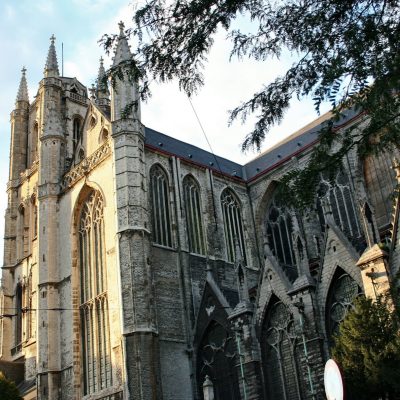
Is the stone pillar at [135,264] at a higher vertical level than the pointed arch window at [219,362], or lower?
higher

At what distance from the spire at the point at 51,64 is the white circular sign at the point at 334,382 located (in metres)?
30.5

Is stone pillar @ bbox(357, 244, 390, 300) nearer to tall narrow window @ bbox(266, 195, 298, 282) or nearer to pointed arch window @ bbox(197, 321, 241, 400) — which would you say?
pointed arch window @ bbox(197, 321, 241, 400)

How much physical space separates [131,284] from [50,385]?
23.4 ft

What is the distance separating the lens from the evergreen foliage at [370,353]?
15.7 meters

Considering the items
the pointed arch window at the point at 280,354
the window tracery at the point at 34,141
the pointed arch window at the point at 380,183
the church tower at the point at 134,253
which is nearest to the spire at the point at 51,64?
the window tracery at the point at 34,141

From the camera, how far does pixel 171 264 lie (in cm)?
2655

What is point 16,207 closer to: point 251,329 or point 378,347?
point 251,329

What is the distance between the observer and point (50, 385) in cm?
2727

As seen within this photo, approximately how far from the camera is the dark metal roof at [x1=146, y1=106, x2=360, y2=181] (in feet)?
105

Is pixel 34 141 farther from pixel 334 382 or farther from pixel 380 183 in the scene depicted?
pixel 334 382

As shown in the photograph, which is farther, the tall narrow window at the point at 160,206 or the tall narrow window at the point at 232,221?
the tall narrow window at the point at 232,221

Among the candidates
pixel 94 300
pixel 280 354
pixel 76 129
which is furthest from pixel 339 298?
pixel 76 129

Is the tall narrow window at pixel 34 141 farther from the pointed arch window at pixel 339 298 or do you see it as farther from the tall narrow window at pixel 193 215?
the pointed arch window at pixel 339 298

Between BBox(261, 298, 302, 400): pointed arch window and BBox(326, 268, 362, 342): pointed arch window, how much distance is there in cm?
155
